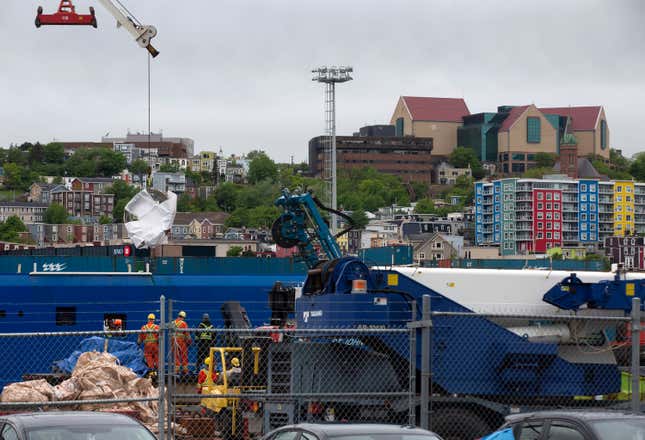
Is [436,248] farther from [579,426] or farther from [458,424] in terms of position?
[579,426]

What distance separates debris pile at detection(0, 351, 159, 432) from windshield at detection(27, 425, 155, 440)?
6.00 meters

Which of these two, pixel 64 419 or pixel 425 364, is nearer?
pixel 64 419

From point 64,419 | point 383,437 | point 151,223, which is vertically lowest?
point 383,437

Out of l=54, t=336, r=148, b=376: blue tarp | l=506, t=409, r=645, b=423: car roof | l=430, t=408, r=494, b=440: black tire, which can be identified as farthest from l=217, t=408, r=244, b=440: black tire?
l=506, t=409, r=645, b=423: car roof

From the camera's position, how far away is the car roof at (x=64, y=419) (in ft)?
43.2

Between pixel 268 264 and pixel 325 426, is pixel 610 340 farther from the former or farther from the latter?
pixel 268 264

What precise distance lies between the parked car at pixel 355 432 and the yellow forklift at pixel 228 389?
5.68 m

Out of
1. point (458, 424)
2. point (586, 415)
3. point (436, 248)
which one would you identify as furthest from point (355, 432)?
point (436, 248)

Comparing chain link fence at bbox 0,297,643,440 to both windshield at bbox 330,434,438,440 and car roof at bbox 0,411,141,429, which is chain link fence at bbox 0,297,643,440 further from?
windshield at bbox 330,434,438,440

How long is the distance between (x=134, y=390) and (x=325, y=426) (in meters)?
7.83

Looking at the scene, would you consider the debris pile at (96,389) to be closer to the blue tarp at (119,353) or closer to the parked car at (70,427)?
the blue tarp at (119,353)

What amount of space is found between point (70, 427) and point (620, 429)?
5437 mm

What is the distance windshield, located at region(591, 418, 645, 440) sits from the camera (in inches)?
514

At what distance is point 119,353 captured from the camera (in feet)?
87.0
